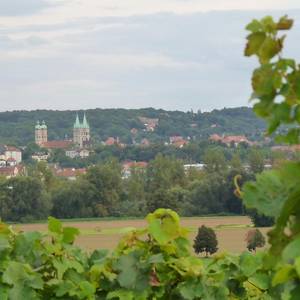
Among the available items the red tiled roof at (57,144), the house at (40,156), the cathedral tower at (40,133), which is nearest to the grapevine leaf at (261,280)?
the house at (40,156)

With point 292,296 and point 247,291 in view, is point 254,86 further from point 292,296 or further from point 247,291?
point 247,291

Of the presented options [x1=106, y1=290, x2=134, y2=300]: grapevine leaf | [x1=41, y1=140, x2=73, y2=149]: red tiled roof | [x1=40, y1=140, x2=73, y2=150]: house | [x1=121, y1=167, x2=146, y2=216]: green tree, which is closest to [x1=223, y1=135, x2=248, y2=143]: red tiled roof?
[x1=40, y1=140, x2=73, y2=150]: house

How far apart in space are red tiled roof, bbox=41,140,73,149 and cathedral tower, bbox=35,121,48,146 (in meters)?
1.15

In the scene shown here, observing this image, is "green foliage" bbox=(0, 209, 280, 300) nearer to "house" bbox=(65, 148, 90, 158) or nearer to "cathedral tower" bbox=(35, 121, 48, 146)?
"house" bbox=(65, 148, 90, 158)

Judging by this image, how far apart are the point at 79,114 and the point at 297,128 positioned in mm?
180929

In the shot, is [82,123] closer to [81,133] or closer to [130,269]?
[81,133]

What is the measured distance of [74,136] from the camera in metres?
180

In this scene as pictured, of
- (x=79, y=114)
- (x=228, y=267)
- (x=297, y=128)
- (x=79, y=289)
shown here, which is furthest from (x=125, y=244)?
(x=79, y=114)

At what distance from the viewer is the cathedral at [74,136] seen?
171 m

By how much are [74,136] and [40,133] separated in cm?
1075

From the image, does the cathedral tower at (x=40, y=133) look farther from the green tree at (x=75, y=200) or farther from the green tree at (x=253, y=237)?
the green tree at (x=253, y=237)

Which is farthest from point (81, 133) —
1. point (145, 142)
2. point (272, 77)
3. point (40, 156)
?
point (272, 77)

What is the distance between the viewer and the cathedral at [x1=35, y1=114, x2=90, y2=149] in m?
171

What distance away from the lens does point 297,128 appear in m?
2.03
